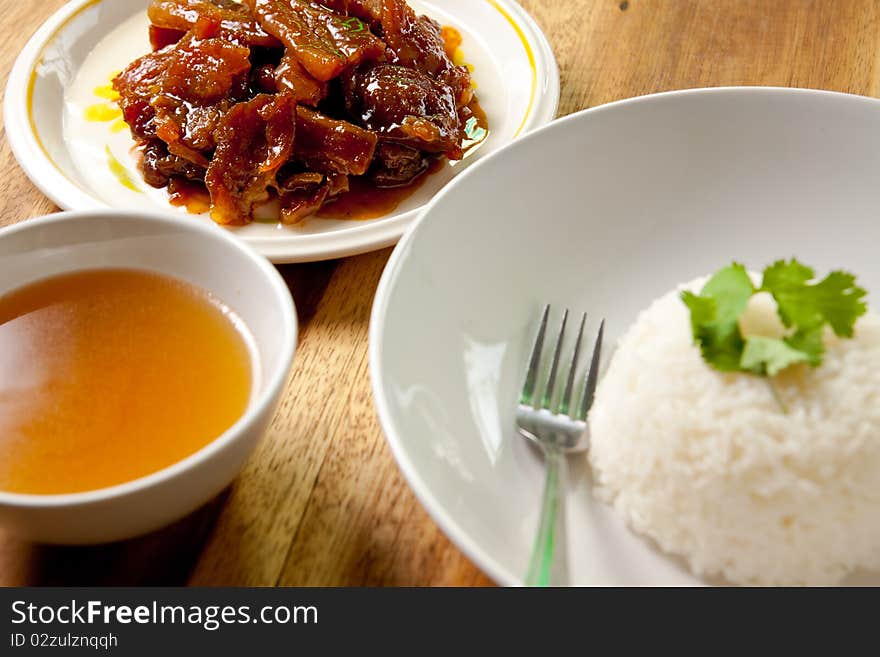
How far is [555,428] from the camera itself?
1.50 meters

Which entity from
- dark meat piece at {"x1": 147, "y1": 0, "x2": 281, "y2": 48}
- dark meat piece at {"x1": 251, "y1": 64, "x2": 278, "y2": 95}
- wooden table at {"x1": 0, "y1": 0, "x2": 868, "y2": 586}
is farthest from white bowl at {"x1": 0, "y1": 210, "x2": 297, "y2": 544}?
dark meat piece at {"x1": 147, "y1": 0, "x2": 281, "y2": 48}

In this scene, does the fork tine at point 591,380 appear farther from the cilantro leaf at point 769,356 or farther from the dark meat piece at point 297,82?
the dark meat piece at point 297,82

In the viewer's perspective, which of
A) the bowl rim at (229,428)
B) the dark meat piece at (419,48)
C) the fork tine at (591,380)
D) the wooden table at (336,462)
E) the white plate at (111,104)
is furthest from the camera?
the dark meat piece at (419,48)

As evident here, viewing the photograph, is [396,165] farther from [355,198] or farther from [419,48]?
[419,48]

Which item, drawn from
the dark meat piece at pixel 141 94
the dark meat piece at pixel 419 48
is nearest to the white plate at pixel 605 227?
the dark meat piece at pixel 419 48

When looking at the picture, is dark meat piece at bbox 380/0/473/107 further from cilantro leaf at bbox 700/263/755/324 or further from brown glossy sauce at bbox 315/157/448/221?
cilantro leaf at bbox 700/263/755/324

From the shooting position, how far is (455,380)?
150 centimetres

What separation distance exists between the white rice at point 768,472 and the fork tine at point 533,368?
21cm

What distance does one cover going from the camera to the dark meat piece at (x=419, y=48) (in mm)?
2289

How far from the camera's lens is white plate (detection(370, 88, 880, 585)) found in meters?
1.49

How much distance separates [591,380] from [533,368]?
10 centimetres

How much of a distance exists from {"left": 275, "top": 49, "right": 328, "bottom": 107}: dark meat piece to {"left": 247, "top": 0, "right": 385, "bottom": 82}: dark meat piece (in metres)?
0.01
